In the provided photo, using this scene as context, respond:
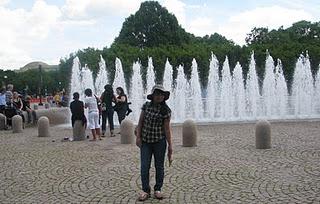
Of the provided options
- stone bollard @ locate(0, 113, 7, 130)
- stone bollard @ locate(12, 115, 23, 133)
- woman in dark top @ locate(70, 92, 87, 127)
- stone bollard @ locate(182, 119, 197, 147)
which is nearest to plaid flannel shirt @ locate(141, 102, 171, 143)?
stone bollard @ locate(182, 119, 197, 147)

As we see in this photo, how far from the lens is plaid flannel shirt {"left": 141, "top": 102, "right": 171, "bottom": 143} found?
692 centimetres

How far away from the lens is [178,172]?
898 centimetres

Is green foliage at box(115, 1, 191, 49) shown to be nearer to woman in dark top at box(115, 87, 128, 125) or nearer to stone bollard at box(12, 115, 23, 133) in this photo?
stone bollard at box(12, 115, 23, 133)

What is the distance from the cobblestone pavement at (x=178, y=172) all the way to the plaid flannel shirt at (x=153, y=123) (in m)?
1.02

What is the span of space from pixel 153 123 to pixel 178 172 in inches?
95.1

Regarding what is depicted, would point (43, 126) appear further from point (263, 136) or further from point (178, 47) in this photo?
point (178, 47)

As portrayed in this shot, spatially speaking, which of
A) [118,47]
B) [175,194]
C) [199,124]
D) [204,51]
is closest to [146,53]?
[118,47]

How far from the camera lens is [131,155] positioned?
11.1m

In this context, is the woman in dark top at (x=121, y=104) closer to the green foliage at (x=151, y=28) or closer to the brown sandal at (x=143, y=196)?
the brown sandal at (x=143, y=196)

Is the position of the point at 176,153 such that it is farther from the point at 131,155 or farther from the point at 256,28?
the point at 256,28

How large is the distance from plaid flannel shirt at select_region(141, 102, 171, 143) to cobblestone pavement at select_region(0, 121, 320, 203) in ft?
3.36

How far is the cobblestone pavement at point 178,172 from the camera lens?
7.21 meters

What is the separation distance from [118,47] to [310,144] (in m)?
38.2

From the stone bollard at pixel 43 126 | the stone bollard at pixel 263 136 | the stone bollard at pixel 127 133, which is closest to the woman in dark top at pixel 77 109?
the stone bollard at pixel 43 126
